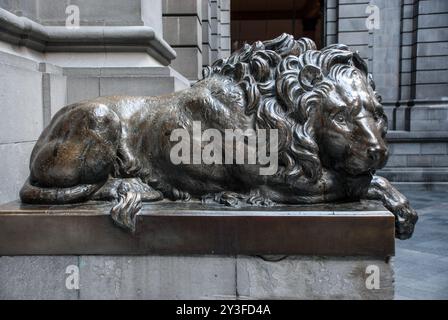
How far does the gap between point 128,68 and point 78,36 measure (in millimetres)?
652

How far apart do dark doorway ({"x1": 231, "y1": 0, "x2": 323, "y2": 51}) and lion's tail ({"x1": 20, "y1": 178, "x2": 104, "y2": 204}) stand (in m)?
18.5

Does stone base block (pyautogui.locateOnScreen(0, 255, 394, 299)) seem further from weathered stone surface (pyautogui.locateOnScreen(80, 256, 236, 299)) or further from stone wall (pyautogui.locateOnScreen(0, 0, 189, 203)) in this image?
stone wall (pyautogui.locateOnScreen(0, 0, 189, 203))

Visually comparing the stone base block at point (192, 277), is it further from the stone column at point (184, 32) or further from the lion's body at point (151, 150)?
the stone column at point (184, 32)

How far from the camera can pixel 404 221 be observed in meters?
3.26

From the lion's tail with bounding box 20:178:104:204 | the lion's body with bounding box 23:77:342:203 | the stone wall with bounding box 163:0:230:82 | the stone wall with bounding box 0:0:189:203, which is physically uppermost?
the stone wall with bounding box 163:0:230:82

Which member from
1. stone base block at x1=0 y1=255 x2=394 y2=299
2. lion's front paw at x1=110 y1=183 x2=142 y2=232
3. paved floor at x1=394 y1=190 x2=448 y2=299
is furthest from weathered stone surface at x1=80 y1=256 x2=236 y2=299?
paved floor at x1=394 y1=190 x2=448 y2=299

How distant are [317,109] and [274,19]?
19.1 m

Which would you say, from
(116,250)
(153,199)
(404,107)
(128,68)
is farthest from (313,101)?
(404,107)

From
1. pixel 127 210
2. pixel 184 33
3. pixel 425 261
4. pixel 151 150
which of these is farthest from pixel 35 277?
pixel 184 33

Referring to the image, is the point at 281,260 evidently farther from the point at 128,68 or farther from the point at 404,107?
the point at 404,107

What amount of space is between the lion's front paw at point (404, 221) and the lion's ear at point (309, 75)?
1.03 m

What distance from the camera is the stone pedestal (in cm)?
288

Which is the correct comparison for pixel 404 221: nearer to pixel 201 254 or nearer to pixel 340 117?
pixel 340 117

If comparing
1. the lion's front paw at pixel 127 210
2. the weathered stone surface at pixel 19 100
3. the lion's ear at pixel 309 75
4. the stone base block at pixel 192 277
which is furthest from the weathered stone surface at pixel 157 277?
the weathered stone surface at pixel 19 100
